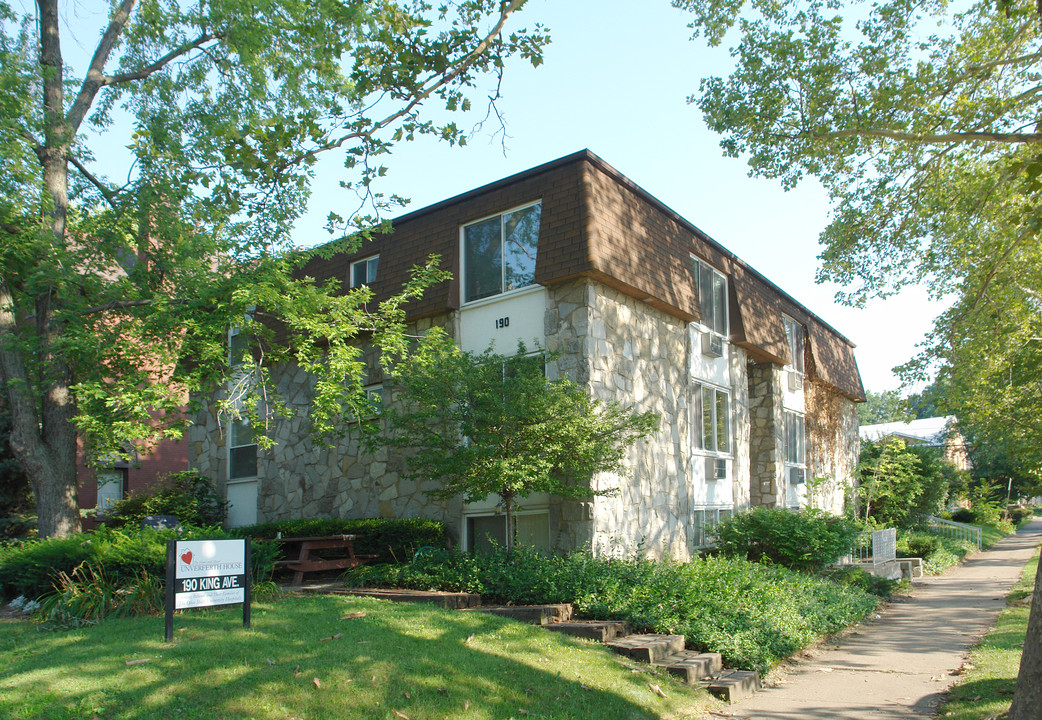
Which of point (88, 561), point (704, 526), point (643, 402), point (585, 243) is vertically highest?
point (585, 243)

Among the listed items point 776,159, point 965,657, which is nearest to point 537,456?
point 965,657

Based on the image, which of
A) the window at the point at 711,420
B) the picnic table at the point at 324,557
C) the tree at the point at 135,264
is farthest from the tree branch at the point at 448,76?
the window at the point at 711,420

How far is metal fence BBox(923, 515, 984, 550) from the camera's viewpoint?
91.8ft

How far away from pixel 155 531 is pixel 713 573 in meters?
7.34

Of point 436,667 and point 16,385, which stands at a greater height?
point 16,385

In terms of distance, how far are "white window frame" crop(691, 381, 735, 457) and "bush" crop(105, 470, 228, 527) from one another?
397 inches

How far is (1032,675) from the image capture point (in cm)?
468

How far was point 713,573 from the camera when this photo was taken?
35.6ft

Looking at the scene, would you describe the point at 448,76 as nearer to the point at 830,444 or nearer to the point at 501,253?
the point at 501,253

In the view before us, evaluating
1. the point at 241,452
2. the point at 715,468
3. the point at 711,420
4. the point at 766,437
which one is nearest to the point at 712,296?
the point at 711,420

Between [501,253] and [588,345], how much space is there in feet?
8.55

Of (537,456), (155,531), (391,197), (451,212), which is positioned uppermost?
(451,212)

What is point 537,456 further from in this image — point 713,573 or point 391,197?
point 391,197

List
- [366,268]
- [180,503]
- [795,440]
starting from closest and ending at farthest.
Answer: [366,268] → [180,503] → [795,440]
